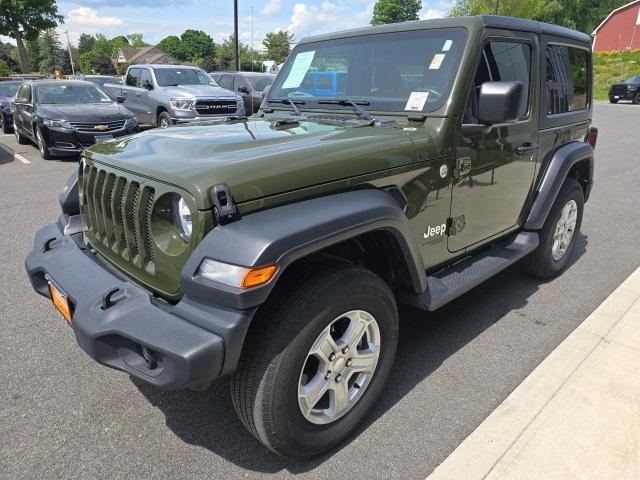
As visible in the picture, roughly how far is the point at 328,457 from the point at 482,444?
741mm

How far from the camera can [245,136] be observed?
8.26ft

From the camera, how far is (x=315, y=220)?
193cm

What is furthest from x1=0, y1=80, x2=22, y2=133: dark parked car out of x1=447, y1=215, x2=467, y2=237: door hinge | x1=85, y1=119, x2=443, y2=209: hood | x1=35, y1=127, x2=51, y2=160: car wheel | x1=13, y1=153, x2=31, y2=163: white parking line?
x1=447, y1=215, x2=467, y2=237: door hinge

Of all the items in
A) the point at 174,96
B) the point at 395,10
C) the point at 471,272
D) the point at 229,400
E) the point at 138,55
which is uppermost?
the point at 395,10

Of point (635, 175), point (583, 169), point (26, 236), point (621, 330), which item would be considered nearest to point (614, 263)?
point (583, 169)

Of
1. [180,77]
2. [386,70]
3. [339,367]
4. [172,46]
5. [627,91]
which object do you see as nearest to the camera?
[339,367]

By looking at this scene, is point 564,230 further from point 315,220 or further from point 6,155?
point 6,155

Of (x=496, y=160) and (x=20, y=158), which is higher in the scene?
(x=496, y=160)

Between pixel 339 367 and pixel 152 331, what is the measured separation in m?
0.86

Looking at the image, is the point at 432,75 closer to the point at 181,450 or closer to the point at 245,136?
the point at 245,136

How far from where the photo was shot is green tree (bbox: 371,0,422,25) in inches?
3295

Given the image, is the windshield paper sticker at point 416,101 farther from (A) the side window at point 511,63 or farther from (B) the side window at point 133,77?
(B) the side window at point 133,77

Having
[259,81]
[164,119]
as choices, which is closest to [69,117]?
[164,119]

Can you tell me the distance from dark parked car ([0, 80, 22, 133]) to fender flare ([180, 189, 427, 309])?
15002 millimetres
